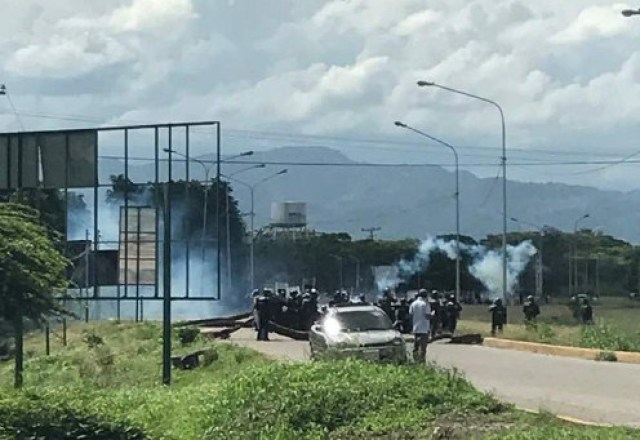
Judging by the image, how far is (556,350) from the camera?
3403 centimetres

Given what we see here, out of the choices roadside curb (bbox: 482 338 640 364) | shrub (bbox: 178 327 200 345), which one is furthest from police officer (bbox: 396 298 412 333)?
shrub (bbox: 178 327 200 345)

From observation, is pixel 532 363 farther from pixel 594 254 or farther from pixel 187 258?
pixel 594 254

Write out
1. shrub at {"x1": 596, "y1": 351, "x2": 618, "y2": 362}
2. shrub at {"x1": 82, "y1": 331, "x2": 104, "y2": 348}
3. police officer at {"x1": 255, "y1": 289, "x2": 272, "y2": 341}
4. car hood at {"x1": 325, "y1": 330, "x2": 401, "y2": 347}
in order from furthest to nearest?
police officer at {"x1": 255, "y1": 289, "x2": 272, "y2": 341} → shrub at {"x1": 82, "y1": 331, "x2": 104, "y2": 348} → shrub at {"x1": 596, "y1": 351, "x2": 618, "y2": 362} → car hood at {"x1": 325, "y1": 330, "x2": 401, "y2": 347}

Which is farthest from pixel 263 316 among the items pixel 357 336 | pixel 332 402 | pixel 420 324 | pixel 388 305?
pixel 332 402

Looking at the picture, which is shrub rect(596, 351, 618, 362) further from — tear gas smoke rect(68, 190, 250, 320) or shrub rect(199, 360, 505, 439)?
shrub rect(199, 360, 505, 439)

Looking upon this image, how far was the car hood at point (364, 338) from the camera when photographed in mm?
26578

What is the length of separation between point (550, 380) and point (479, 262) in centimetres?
8179

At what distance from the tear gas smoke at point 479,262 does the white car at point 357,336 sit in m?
70.7

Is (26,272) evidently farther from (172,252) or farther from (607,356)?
(607,356)

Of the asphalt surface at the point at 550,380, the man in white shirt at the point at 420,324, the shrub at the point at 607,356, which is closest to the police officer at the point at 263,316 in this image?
the asphalt surface at the point at 550,380

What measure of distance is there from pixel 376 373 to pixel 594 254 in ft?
317

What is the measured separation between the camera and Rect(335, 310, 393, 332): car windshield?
27.9m

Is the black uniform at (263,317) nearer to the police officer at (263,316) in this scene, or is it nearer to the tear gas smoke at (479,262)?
the police officer at (263,316)

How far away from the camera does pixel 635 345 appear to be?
108 feet
